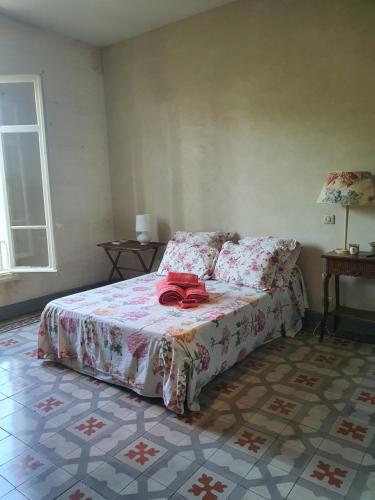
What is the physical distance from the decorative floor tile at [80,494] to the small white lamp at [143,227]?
305cm

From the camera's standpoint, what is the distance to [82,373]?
9.39ft

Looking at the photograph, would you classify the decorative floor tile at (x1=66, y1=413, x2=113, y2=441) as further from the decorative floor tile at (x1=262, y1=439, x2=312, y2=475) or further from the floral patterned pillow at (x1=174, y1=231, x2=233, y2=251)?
the floral patterned pillow at (x1=174, y1=231, x2=233, y2=251)

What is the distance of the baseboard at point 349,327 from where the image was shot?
11.1 feet

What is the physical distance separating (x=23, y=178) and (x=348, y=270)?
3.46 metres

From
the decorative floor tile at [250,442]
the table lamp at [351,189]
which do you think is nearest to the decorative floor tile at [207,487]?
the decorative floor tile at [250,442]

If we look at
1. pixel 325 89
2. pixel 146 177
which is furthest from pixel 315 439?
pixel 146 177

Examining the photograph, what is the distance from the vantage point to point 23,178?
4176 mm

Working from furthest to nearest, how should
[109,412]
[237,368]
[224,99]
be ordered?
[224,99] < [237,368] < [109,412]

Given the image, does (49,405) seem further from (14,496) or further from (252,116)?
(252,116)

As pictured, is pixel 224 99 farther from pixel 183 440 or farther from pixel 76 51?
pixel 183 440

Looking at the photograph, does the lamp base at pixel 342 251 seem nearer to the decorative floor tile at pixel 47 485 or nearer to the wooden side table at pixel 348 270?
the wooden side table at pixel 348 270

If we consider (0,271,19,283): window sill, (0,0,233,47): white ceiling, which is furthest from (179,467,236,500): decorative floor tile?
(0,0,233,47): white ceiling

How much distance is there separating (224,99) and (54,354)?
2.95m

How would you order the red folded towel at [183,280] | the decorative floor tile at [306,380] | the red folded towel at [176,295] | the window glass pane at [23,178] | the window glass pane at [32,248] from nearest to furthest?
the decorative floor tile at [306,380]
the red folded towel at [176,295]
the red folded towel at [183,280]
the window glass pane at [23,178]
the window glass pane at [32,248]
